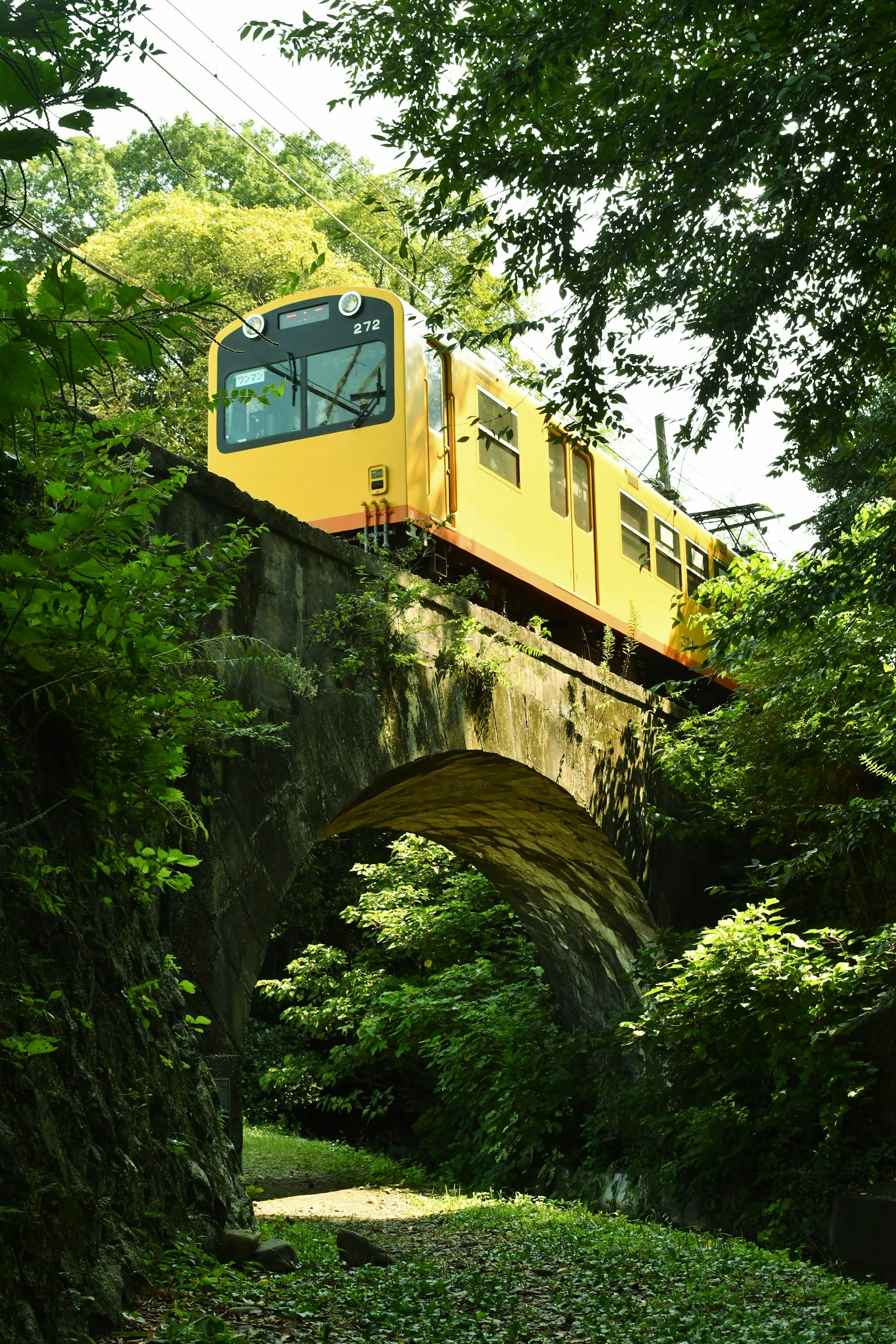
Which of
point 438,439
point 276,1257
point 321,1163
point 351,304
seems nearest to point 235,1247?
point 276,1257

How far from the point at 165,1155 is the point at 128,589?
5.91ft

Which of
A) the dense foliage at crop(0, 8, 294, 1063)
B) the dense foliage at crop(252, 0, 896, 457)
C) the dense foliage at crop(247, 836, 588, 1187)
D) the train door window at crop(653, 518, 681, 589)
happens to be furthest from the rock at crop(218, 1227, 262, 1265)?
the train door window at crop(653, 518, 681, 589)

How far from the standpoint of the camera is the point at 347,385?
978 cm

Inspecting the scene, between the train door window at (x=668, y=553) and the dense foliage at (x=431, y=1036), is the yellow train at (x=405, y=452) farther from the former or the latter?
the dense foliage at (x=431, y=1036)

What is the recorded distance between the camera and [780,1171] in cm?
934

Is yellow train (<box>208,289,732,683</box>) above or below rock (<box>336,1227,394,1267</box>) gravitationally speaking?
above

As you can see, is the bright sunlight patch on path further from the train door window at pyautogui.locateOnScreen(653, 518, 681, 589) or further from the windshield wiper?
the train door window at pyautogui.locateOnScreen(653, 518, 681, 589)

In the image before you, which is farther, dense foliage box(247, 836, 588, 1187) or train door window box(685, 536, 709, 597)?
train door window box(685, 536, 709, 597)

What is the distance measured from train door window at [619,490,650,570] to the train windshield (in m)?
3.73

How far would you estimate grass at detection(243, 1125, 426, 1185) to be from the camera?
12.9 metres

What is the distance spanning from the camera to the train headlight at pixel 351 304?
32.0 ft

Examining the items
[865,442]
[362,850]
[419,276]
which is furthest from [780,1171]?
[419,276]

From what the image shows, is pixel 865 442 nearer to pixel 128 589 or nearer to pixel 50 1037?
pixel 128 589

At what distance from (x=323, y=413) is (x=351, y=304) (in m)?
0.83
